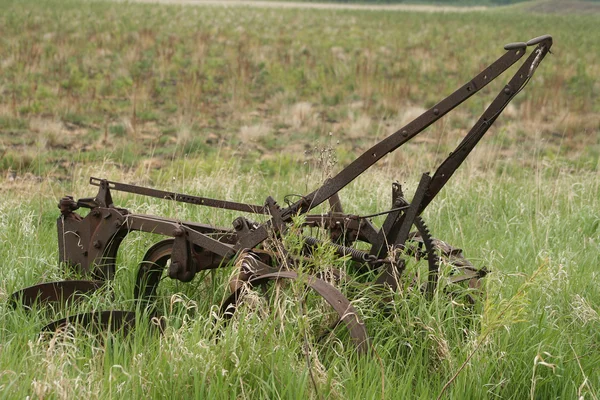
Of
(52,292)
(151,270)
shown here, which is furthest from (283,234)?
(52,292)

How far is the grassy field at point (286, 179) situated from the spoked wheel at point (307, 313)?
0.14 feet

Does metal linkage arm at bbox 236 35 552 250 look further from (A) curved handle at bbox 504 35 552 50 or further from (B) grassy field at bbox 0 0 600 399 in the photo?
(B) grassy field at bbox 0 0 600 399

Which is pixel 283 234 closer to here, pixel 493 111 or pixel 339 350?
pixel 339 350

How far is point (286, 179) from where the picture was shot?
827 cm

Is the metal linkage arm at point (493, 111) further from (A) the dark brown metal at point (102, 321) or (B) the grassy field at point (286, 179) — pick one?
(A) the dark brown metal at point (102, 321)

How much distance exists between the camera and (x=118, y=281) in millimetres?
4430

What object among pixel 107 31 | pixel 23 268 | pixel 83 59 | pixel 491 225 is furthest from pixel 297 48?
pixel 23 268

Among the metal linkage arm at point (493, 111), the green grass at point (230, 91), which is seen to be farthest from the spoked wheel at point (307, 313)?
the green grass at point (230, 91)

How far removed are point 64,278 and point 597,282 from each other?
312 centimetres

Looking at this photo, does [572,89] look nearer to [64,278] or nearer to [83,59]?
[83,59]

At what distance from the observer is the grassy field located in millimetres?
3254

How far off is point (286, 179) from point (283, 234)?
14.5 feet

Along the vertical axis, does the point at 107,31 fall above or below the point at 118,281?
above

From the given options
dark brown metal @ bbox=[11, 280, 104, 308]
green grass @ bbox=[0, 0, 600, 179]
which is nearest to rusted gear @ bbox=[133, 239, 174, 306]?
dark brown metal @ bbox=[11, 280, 104, 308]
